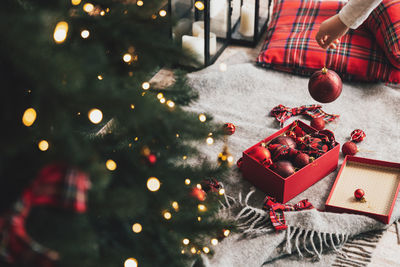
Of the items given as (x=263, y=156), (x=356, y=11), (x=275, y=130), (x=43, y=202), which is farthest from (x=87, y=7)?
(x=275, y=130)

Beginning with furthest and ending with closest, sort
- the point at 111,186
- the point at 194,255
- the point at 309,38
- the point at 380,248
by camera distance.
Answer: the point at 309,38 → the point at 380,248 → the point at 194,255 → the point at 111,186

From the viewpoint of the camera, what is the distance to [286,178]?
1271 millimetres

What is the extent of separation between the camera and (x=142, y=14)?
0.80 meters

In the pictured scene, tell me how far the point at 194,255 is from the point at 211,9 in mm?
1217

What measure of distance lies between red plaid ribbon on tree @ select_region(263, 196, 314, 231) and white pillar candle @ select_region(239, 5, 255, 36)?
1172mm

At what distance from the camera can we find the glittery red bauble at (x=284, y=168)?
1295mm

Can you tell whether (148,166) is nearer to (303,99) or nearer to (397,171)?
(397,171)

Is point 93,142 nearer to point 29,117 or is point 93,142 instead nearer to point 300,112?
point 29,117

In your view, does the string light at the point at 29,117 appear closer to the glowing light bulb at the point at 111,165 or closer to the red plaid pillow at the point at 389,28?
the glowing light bulb at the point at 111,165

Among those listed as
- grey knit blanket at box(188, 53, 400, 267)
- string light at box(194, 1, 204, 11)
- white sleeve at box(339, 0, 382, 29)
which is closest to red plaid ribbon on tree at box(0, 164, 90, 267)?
grey knit blanket at box(188, 53, 400, 267)

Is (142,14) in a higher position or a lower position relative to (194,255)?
higher

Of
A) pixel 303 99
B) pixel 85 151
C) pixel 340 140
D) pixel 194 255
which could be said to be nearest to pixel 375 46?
pixel 303 99

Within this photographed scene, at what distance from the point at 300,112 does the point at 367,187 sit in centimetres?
47

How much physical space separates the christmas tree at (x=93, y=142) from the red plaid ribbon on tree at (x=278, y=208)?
31 centimetres
